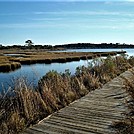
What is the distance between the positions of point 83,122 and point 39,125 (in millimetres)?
870

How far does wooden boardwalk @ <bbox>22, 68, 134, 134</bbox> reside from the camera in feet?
17.1

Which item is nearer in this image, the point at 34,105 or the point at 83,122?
the point at 83,122

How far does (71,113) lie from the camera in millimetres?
6406

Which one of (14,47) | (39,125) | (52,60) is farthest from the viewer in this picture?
(14,47)

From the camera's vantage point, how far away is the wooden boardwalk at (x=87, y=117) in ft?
17.1

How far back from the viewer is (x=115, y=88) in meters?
9.85

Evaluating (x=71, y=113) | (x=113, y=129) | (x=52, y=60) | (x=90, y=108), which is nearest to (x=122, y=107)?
(x=90, y=108)

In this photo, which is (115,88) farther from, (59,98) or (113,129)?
(113,129)

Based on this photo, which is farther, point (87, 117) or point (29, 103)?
point (29, 103)

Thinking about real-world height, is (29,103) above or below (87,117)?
above

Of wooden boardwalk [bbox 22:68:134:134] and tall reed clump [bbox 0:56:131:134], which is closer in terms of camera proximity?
wooden boardwalk [bbox 22:68:134:134]

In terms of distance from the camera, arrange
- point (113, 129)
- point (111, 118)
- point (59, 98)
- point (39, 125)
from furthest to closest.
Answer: point (59, 98)
point (111, 118)
point (39, 125)
point (113, 129)

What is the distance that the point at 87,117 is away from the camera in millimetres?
6078

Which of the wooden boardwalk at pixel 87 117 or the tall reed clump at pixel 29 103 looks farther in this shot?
the tall reed clump at pixel 29 103
